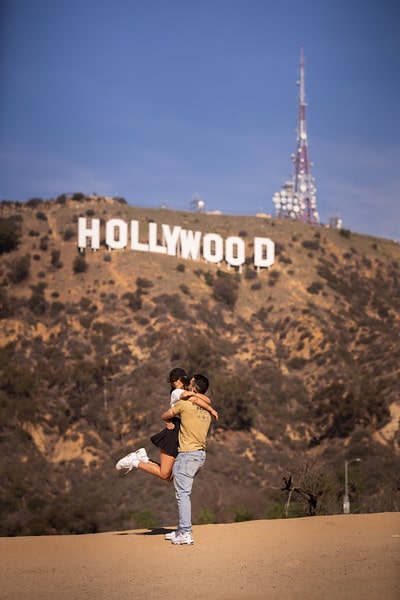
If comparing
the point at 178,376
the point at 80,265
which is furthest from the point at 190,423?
the point at 80,265

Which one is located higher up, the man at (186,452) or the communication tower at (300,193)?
the communication tower at (300,193)

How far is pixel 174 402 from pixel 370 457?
4554cm

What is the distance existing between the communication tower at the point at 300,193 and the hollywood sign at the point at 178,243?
655cm

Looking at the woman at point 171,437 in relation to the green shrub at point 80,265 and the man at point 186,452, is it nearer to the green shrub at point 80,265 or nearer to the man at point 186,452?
the man at point 186,452

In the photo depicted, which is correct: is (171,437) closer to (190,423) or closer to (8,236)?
(190,423)

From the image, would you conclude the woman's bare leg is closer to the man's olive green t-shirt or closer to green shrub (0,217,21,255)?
the man's olive green t-shirt

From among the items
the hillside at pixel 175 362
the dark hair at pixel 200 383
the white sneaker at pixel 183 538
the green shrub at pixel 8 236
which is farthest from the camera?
the green shrub at pixel 8 236

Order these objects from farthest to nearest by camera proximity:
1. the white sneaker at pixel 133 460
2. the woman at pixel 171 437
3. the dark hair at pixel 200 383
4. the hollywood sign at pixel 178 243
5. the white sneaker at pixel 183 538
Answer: the hollywood sign at pixel 178 243, the white sneaker at pixel 133 460, the dark hair at pixel 200 383, the woman at pixel 171 437, the white sneaker at pixel 183 538

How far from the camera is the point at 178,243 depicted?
255 ft

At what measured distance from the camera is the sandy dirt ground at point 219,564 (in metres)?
7.55

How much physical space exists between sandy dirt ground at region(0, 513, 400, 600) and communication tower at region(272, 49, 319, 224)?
224ft

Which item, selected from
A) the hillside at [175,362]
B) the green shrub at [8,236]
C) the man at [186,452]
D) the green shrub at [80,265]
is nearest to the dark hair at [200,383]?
the man at [186,452]

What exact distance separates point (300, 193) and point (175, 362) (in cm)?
3087

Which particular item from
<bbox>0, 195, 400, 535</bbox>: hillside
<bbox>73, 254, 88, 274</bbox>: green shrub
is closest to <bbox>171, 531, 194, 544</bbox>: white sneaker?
<bbox>0, 195, 400, 535</bbox>: hillside
